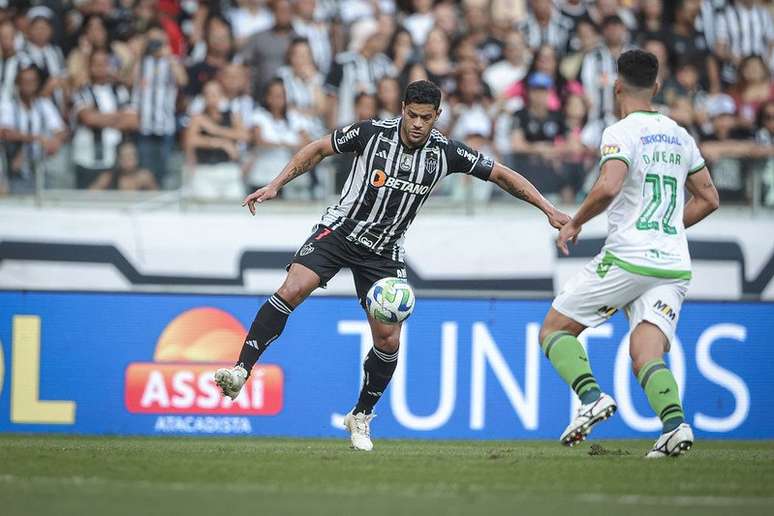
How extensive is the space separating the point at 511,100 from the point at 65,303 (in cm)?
590

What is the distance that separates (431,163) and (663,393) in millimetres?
2301

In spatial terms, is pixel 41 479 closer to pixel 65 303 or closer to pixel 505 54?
pixel 65 303

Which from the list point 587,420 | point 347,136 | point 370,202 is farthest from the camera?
point 370,202

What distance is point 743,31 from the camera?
17562 mm

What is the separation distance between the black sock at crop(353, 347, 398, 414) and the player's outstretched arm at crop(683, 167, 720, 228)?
2304mm

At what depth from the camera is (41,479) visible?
7090 mm

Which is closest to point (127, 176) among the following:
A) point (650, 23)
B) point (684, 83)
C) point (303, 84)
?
point (303, 84)

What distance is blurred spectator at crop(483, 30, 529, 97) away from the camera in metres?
16.4

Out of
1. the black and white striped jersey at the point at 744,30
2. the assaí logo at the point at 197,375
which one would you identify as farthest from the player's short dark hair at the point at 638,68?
the black and white striped jersey at the point at 744,30

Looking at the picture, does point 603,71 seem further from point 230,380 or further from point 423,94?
point 230,380

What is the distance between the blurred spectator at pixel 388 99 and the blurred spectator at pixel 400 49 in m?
0.89

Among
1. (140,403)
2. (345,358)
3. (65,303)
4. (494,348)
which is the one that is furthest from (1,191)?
(494,348)

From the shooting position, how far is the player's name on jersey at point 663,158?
27.1ft

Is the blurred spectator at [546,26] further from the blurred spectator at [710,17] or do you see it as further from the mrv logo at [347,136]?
the mrv logo at [347,136]
